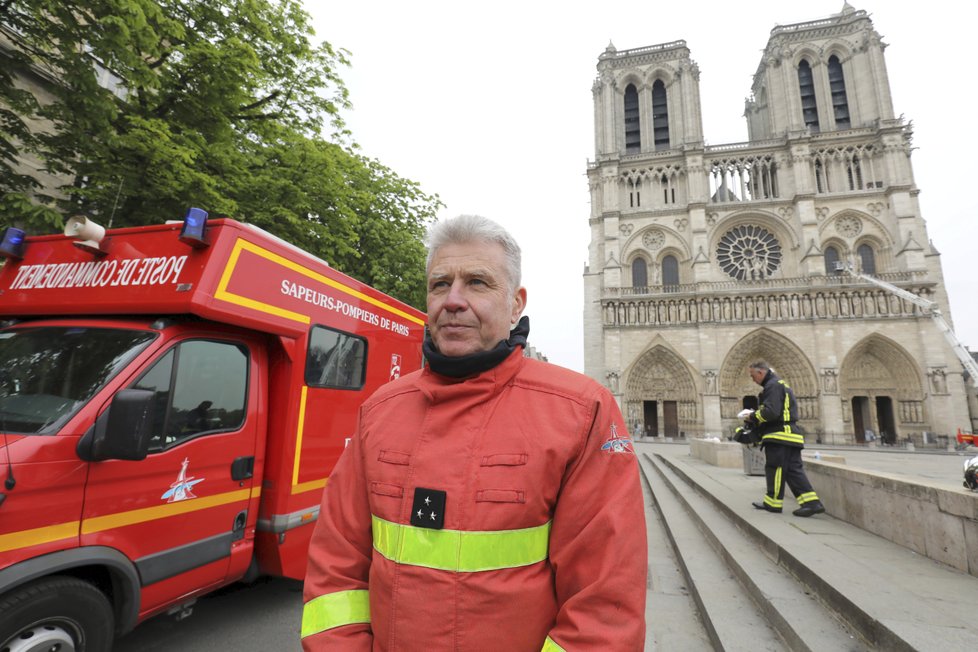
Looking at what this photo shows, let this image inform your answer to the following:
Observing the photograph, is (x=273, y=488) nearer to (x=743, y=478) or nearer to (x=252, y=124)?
(x=252, y=124)

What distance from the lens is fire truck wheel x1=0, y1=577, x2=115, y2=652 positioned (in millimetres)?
1856

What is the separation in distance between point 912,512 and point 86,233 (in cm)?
645

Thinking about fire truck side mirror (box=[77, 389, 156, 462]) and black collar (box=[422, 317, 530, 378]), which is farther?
fire truck side mirror (box=[77, 389, 156, 462])

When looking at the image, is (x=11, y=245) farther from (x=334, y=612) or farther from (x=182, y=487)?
(x=334, y=612)

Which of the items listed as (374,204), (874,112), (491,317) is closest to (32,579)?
(491,317)

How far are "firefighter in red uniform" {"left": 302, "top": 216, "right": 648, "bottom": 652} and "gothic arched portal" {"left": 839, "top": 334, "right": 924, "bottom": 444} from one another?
30886mm

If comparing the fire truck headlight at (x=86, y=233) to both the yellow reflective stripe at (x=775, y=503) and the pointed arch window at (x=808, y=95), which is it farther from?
the pointed arch window at (x=808, y=95)

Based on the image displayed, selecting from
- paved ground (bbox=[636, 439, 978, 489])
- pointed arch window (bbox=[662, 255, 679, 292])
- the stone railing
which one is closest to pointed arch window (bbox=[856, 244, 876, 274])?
the stone railing

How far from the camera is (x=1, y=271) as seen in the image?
10.7 feet

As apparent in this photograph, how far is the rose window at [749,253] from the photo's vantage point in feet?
94.4

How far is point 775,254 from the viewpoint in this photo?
29.0 metres

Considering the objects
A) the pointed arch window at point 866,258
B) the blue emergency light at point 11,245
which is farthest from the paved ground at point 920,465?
the pointed arch window at point 866,258

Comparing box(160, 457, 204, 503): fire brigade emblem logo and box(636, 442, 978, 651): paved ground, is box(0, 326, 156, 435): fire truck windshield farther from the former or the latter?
box(636, 442, 978, 651): paved ground

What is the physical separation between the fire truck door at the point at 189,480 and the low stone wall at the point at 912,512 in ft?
16.3
